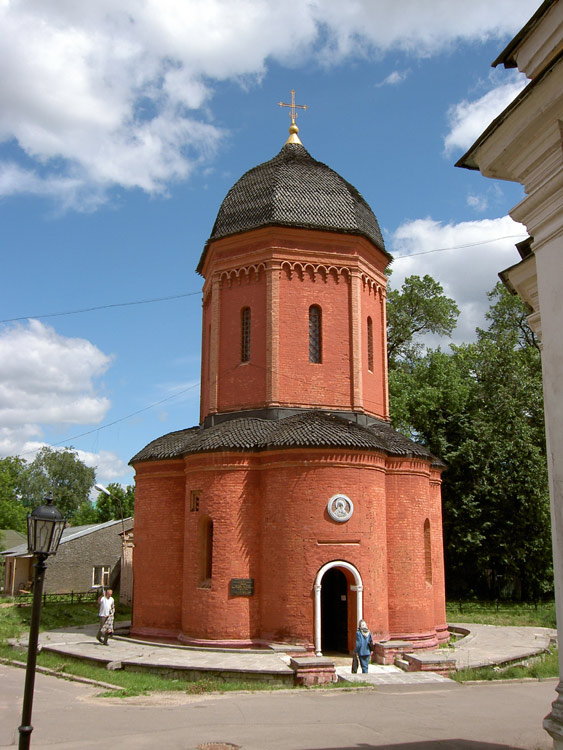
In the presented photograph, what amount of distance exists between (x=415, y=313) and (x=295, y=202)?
16.6 meters

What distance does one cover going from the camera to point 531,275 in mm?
7891

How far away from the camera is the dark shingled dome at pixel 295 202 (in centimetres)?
1939

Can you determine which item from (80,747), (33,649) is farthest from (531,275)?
(80,747)

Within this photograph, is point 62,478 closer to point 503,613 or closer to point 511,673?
point 503,613

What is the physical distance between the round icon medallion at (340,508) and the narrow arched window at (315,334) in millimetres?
4425

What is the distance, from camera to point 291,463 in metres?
16.5

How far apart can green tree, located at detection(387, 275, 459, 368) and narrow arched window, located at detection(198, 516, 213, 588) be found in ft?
63.4

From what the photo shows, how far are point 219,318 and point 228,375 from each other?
179cm

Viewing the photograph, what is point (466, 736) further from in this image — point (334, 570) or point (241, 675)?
point (334, 570)

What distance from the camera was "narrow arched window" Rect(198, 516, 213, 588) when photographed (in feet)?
56.1

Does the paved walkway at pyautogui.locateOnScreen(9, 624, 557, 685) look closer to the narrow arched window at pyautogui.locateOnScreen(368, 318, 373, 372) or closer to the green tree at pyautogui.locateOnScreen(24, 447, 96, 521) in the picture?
the narrow arched window at pyautogui.locateOnScreen(368, 318, 373, 372)

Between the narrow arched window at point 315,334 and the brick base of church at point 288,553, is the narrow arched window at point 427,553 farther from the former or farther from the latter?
the narrow arched window at point 315,334

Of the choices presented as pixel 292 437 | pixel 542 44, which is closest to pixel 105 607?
pixel 292 437

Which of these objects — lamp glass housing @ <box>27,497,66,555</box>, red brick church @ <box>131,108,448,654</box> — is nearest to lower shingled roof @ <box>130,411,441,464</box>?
red brick church @ <box>131,108,448,654</box>
